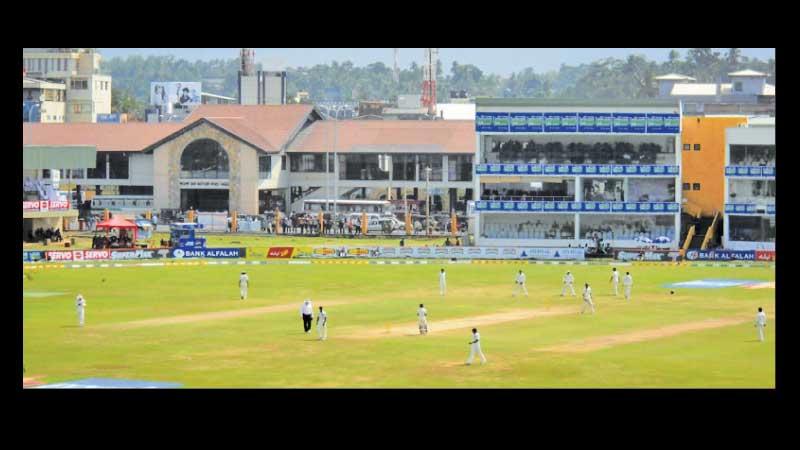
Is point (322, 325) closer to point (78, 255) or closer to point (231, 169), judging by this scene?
point (78, 255)

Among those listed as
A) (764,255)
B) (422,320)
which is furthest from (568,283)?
(764,255)

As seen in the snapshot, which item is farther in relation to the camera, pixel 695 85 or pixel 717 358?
pixel 695 85

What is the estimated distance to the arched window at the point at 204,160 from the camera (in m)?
106

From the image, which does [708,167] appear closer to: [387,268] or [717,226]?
[717,226]

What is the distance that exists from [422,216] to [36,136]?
32.7 meters

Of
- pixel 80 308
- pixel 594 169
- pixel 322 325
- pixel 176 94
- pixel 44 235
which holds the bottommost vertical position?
pixel 322 325

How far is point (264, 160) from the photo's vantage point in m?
106

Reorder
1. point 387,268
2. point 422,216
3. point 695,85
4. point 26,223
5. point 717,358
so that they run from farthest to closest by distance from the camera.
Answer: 1. point 695,85
2. point 422,216
3. point 26,223
4. point 387,268
5. point 717,358

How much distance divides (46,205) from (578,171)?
97.7 ft

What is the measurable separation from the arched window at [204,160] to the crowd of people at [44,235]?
73.0 feet

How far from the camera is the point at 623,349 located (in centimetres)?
4584

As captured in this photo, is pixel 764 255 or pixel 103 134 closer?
pixel 764 255

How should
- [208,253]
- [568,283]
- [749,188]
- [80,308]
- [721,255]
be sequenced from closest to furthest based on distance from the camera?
[80,308]
[568,283]
[721,255]
[208,253]
[749,188]

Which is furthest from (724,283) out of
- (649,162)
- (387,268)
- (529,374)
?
(529,374)
